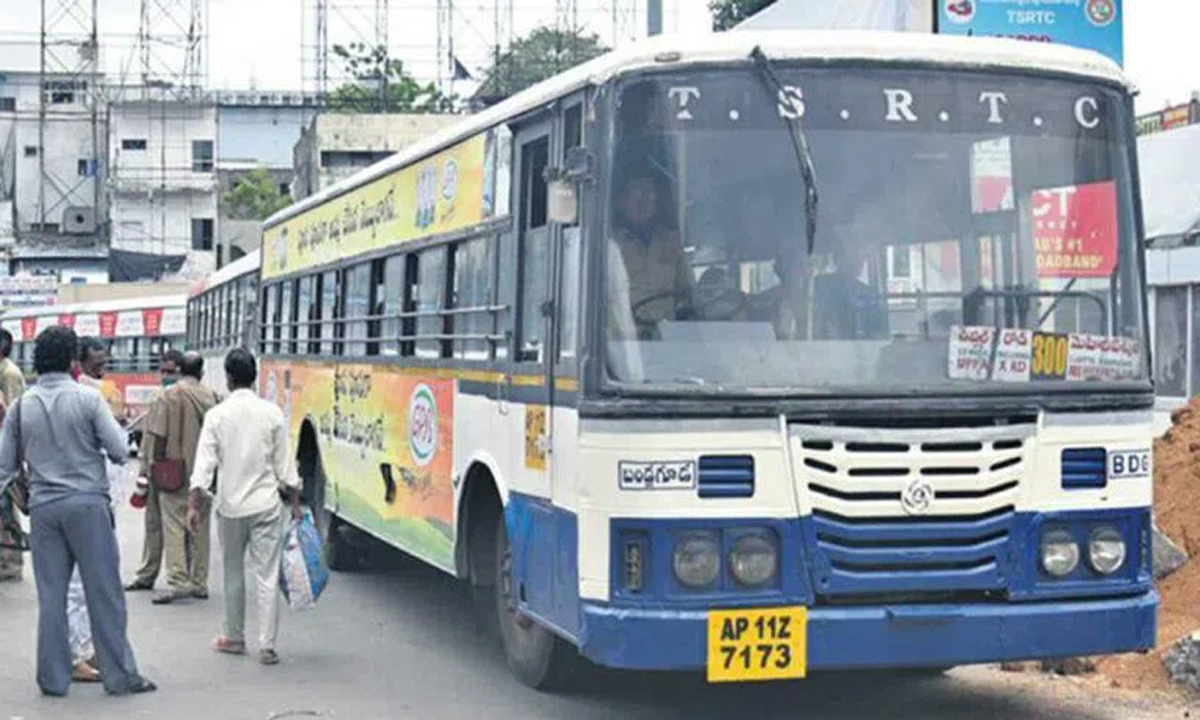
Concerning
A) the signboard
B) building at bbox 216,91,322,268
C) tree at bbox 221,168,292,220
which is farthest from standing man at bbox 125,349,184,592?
building at bbox 216,91,322,268

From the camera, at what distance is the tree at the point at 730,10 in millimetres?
40812

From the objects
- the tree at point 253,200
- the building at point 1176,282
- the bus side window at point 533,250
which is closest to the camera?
the bus side window at point 533,250

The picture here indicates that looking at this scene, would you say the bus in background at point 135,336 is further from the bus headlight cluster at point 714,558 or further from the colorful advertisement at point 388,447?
the bus headlight cluster at point 714,558

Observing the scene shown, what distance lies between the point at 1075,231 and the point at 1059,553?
4.51 feet

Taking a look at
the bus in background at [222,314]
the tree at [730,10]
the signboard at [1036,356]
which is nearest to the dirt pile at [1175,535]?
the signboard at [1036,356]

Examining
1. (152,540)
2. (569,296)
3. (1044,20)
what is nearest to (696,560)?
(569,296)

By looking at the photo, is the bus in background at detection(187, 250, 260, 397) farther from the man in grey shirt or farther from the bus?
the bus

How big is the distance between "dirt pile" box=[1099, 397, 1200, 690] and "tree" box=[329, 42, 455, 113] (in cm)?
5687

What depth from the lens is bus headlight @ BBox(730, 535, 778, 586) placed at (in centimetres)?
738

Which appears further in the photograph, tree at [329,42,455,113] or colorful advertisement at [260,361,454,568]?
tree at [329,42,455,113]

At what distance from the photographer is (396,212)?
12.0 metres

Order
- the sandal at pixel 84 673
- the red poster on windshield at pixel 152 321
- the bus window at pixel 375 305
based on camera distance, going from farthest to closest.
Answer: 1. the red poster on windshield at pixel 152 321
2. the bus window at pixel 375 305
3. the sandal at pixel 84 673

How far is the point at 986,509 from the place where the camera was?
755 centimetres

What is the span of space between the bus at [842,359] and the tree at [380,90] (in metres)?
61.8
